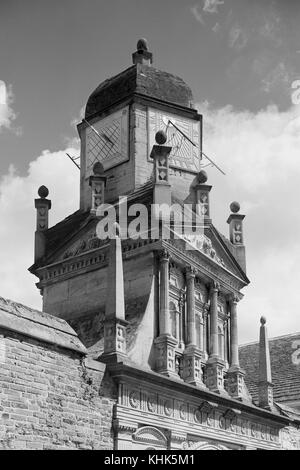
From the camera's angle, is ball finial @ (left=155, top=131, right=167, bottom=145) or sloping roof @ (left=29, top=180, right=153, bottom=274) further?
sloping roof @ (left=29, top=180, right=153, bottom=274)

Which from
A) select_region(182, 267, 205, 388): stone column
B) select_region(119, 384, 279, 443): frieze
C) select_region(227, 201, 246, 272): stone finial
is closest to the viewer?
select_region(119, 384, 279, 443): frieze

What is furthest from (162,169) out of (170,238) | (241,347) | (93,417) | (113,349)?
(241,347)

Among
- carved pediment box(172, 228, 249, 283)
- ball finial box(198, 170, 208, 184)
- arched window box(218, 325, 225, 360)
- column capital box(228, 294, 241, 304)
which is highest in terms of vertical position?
ball finial box(198, 170, 208, 184)

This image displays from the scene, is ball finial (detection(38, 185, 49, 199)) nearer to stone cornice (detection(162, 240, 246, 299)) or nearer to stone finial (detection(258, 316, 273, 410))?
stone cornice (detection(162, 240, 246, 299))

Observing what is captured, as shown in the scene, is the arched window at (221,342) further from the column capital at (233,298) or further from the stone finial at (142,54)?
the stone finial at (142,54)

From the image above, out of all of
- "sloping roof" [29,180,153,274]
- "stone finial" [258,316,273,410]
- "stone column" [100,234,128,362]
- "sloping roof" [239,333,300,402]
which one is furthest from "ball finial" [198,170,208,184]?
"sloping roof" [239,333,300,402]

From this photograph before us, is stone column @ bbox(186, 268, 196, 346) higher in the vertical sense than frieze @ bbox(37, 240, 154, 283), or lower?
lower

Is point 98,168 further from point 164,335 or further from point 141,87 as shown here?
point 164,335

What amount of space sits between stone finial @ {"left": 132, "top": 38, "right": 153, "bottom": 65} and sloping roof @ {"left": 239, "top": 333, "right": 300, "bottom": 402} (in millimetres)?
12442

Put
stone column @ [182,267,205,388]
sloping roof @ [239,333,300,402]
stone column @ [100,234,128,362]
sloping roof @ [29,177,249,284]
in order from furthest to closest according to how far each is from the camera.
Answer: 1. sloping roof @ [239,333,300,402]
2. sloping roof @ [29,177,249,284]
3. stone column @ [182,267,205,388]
4. stone column @ [100,234,128,362]

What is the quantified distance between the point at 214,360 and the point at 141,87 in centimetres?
829

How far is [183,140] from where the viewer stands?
2359 centimetres

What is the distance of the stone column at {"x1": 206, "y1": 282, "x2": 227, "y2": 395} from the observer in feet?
68.8
